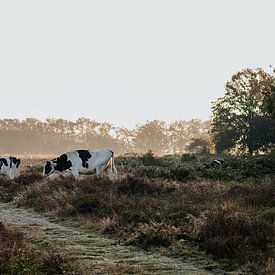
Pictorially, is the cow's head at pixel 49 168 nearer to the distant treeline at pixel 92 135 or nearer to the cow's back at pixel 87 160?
the cow's back at pixel 87 160

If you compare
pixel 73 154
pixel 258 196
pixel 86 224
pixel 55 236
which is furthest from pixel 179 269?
pixel 73 154

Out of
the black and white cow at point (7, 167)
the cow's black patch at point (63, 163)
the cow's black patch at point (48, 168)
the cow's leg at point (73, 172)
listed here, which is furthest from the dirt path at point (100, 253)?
the black and white cow at point (7, 167)

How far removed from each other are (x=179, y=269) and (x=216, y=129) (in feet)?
167

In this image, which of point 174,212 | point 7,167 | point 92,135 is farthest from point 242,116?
point 92,135

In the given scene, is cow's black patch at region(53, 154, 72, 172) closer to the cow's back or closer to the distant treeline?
the cow's back

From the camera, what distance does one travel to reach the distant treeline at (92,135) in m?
148

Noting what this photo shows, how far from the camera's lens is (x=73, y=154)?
24.7 meters

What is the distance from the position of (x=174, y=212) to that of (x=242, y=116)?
45.2 meters

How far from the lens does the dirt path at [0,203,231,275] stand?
28.0 feet

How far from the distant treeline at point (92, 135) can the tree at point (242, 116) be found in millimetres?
90161

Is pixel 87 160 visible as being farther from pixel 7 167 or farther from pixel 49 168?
pixel 7 167

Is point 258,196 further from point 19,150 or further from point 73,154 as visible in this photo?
point 19,150

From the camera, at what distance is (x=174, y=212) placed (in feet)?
43.7

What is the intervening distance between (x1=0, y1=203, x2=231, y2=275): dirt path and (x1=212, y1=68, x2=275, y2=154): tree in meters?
42.9
